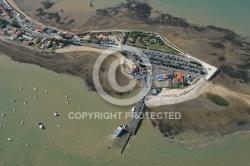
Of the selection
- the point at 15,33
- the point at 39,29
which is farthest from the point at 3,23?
the point at 39,29

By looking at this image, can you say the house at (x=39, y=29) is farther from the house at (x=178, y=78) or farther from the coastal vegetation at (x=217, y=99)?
the coastal vegetation at (x=217, y=99)

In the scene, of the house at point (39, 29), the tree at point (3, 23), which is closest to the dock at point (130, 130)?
the house at point (39, 29)

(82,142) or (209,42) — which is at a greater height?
(209,42)

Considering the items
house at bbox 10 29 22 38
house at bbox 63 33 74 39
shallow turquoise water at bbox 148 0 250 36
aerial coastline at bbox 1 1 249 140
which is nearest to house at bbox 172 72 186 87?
aerial coastline at bbox 1 1 249 140

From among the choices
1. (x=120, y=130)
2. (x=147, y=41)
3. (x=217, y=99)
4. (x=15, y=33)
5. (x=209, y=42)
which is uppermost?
(x=209, y=42)

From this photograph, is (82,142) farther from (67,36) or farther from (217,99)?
(67,36)

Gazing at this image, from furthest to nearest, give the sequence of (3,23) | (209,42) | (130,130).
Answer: (3,23) < (209,42) < (130,130)

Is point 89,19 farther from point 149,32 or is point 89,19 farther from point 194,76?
point 194,76

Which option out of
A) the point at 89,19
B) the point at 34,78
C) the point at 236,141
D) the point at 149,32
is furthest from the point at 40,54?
the point at 236,141

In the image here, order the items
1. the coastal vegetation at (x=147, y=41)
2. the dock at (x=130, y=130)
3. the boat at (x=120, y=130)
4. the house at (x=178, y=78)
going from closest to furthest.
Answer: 1. the dock at (x=130, y=130)
2. the boat at (x=120, y=130)
3. the house at (x=178, y=78)
4. the coastal vegetation at (x=147, y=41)

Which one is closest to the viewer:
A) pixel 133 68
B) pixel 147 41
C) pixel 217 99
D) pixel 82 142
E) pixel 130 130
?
pixel 82 142
